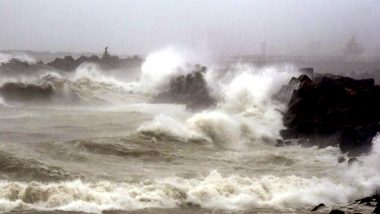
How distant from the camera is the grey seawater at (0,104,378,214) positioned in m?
10.7

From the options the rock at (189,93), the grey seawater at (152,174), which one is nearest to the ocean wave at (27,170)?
the grey seawater at (152,174)

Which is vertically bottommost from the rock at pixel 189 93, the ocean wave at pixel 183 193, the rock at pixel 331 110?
the ocean wave at pixel 183 193

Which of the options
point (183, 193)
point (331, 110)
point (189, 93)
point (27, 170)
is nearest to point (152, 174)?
point (183, 193)

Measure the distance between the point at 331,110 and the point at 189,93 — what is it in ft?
47.2

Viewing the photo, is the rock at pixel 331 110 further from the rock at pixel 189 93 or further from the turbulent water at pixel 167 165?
the rock at pixel 189 93

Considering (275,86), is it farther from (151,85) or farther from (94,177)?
(94,177)

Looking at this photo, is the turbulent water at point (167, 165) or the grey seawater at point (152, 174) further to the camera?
the turbulent water at point (167, 165)

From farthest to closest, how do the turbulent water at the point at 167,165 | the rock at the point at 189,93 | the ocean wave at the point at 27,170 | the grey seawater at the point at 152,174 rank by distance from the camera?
the rock at the point at 189,93
the ocean wave at the point at 27,170
the turbulent water at the point at 167,165
the grey seawater at the point at 152,174

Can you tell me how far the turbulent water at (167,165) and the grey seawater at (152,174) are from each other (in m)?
0.03

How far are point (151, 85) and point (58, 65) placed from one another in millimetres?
15914

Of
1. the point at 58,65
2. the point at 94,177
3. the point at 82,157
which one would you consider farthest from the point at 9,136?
the point at 58,65

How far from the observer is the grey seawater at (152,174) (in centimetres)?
1073

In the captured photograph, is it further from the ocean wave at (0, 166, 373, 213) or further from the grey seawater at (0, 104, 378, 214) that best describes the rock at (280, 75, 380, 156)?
the ocean wave at (0, 166, 373, 213)

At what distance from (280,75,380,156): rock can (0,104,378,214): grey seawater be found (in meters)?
1.49
